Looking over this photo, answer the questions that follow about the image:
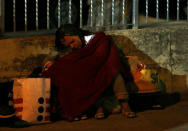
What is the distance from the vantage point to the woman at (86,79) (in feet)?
12.2

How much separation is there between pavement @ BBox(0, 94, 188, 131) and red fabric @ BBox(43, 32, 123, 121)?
0.20 meters

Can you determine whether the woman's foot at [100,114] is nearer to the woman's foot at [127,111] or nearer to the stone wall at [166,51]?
the woman's foot at [127,111]

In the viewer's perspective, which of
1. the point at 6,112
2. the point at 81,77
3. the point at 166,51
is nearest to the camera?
the point at 6,112

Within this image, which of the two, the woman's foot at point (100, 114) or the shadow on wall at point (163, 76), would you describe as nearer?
the woman's foot at point (100, 114)

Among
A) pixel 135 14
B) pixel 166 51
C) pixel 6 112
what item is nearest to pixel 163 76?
pixel 166 51

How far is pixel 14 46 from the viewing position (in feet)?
15.6

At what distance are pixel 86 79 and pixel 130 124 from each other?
70cm

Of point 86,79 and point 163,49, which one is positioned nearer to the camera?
point 86,79

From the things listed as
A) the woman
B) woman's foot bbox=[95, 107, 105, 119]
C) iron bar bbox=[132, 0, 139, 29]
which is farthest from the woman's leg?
iron bar bbox=[132, 0, 139, 29]

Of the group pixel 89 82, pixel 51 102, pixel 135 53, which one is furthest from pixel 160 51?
pixel 51 102

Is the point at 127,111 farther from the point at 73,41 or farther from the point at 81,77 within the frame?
the point at 73,41

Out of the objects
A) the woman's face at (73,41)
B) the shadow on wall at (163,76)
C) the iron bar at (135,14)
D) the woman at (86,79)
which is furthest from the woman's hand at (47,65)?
the iron bar at (135,14)

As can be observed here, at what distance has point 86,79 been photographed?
3787mm

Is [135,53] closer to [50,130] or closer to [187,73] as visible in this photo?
[187,73]
